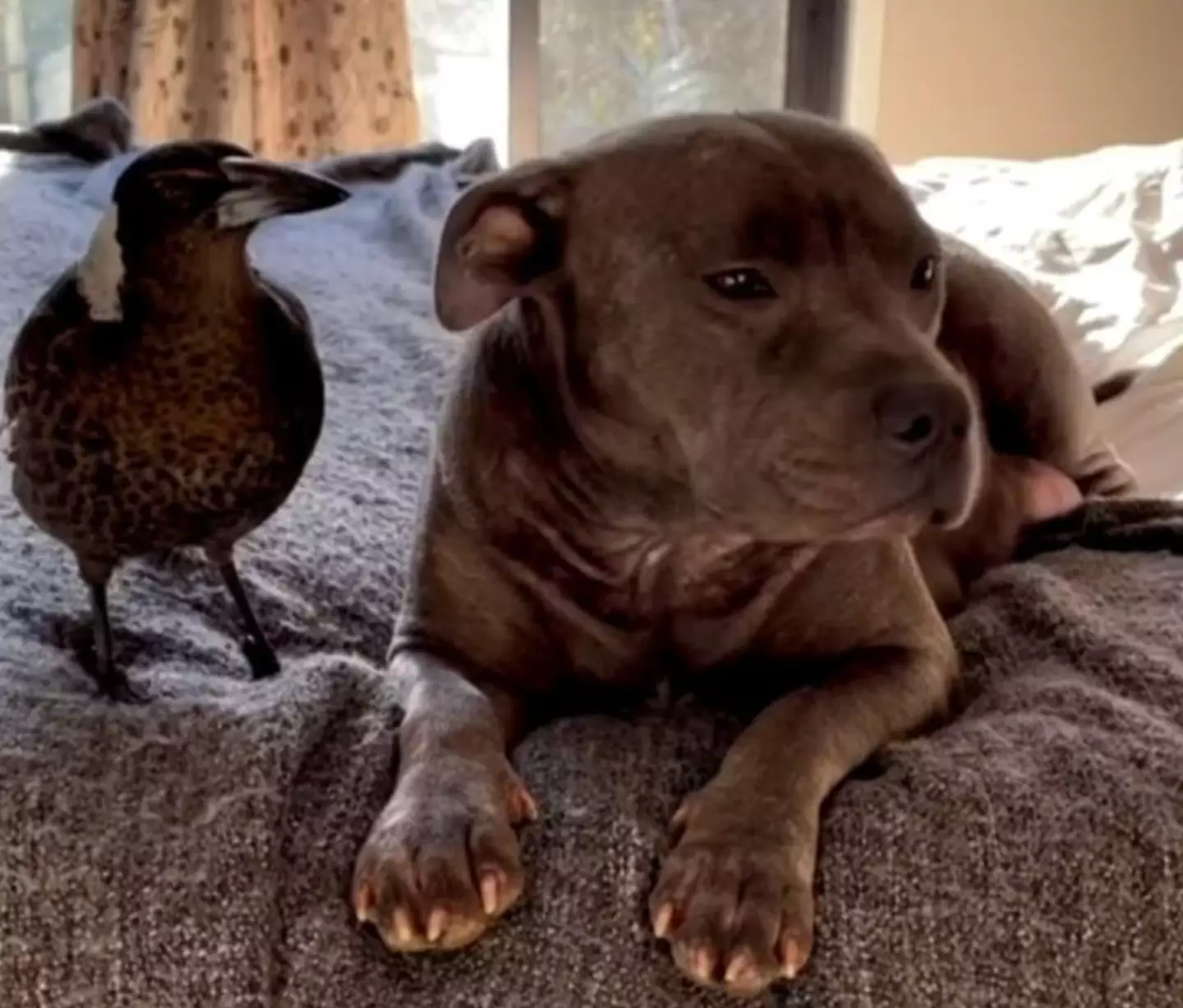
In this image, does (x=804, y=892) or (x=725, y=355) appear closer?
(x=804, y=892)

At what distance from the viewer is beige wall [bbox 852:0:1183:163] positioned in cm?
439

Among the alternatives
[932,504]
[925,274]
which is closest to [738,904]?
[932,504]

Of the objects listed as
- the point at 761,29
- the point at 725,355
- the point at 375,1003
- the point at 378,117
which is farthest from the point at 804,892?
the point at 761,29

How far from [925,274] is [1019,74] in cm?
336

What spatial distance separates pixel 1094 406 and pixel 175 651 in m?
1.02

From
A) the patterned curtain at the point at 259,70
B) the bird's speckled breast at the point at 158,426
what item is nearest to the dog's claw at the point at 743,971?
the bird's speckled breast at the point at 158,426

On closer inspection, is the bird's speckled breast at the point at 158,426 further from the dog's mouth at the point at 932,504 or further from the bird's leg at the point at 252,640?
the dog's mouth at the point at 932,504

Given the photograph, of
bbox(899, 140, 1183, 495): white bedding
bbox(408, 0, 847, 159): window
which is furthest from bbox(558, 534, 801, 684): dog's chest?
bbox(408, 0, 847, 159): window

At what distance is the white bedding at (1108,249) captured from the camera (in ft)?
6.41

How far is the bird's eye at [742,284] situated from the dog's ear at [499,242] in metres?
0.14

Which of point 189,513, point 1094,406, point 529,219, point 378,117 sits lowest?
point 378,117

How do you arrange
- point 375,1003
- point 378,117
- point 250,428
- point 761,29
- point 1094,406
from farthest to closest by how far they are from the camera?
point 761,29 → point 378,117 → point 1094,406 → point 250,428 → point 375,1003

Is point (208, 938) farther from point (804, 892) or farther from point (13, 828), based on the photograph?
point (804, 892)

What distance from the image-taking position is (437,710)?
121 cm
